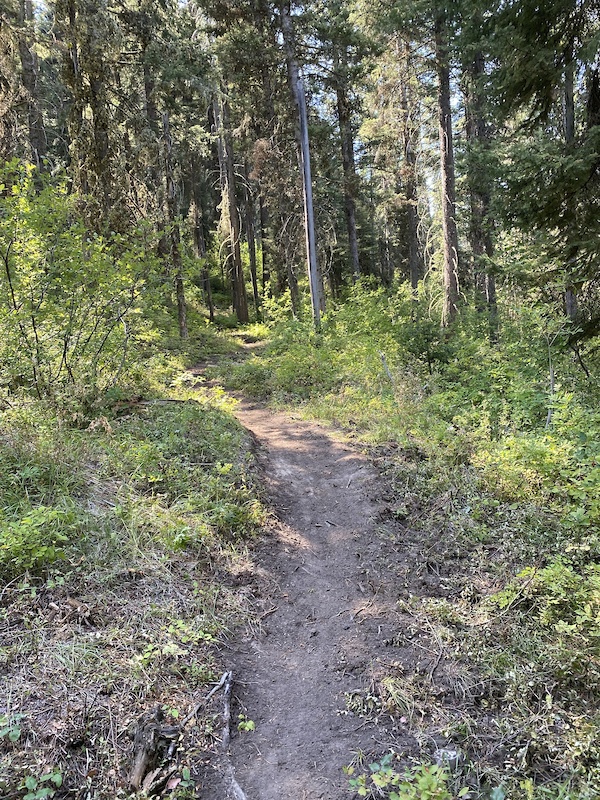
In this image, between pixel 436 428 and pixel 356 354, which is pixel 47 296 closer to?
pixel 436 428

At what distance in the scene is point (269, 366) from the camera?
12367mm

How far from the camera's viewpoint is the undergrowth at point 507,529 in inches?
105

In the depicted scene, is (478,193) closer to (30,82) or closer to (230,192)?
(230,192)

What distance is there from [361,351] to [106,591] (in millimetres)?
8730

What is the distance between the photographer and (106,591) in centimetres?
357

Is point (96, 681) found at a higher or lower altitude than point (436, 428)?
lower

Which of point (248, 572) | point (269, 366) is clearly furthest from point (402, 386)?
point (248, 572)

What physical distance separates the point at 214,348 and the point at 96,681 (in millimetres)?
14932

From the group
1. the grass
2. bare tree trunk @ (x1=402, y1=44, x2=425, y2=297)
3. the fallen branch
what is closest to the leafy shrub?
the grass

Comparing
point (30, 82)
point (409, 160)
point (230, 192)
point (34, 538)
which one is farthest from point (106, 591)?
point (230, 192)

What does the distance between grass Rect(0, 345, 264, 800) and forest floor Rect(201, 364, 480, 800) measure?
0.25 meters

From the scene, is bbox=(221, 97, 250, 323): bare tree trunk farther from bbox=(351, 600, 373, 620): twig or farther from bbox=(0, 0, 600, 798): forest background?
bbox=(351, 600, 373, 620): twig

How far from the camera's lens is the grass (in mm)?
2539

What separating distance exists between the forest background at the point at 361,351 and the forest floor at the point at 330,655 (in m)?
0.32
